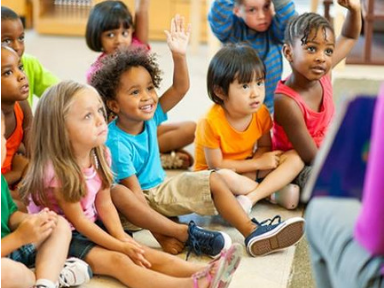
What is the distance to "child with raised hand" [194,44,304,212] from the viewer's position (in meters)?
2.18

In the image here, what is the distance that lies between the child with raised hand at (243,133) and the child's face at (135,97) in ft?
0.77

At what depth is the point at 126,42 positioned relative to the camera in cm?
257

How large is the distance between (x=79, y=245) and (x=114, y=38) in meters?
0.93

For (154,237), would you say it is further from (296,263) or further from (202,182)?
(296,263)

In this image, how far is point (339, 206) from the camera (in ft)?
3.82

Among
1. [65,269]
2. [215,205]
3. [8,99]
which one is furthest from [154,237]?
[8,99]

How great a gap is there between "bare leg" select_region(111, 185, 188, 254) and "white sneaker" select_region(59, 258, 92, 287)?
21 centimetres

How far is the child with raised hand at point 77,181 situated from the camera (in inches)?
70.5

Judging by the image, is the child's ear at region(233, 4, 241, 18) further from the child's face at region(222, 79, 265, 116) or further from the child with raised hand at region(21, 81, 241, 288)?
the child with raised hand at region(21, 81, 241, 288)

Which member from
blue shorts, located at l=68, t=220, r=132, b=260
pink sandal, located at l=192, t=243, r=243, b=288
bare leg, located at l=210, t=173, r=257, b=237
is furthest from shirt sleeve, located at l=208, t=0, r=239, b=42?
pink sandal, located at l=192, t=243, r=243, b=288

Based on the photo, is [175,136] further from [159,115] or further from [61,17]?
[61,17]

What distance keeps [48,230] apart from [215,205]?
19.0 inches

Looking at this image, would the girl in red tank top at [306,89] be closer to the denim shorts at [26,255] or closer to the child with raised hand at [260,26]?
the child with raised hand at [260,26]

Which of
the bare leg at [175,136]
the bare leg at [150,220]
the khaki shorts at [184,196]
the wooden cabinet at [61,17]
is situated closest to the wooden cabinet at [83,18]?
the wooden cabinet at [61,17]
